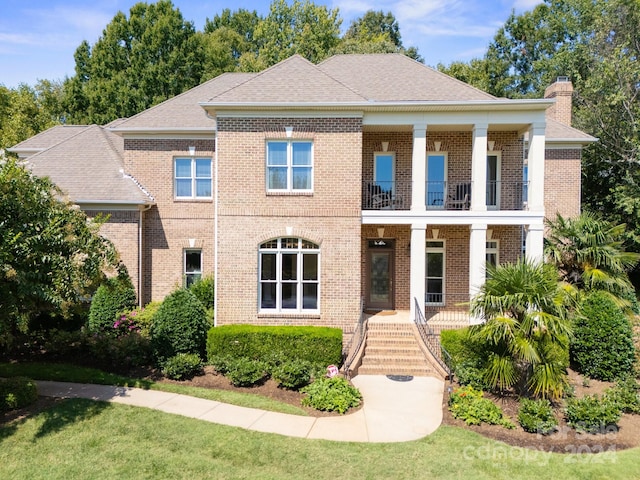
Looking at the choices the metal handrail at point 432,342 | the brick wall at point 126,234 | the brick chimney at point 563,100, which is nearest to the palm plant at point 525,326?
the metal handrail at point 432,342

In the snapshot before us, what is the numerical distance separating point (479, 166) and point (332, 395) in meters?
8.76

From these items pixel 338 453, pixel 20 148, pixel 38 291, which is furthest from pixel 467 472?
pixel 20 148

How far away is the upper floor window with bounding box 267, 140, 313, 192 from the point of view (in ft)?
42.1

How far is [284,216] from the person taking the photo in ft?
41.9

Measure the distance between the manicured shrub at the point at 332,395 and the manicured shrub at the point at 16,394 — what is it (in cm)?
594

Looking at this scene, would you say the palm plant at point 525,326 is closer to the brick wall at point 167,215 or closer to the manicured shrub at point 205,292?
the manicured shrub at point 205,292

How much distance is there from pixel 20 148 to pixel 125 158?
280 inches

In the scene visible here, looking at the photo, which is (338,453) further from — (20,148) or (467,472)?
(20,148)

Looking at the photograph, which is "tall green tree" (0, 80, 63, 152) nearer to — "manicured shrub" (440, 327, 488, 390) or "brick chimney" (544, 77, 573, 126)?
"manicured shrub" (440, 327, 488, 390)

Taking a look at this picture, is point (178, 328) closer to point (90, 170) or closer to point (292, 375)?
point (292, 375)

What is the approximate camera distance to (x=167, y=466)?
21.5 ft

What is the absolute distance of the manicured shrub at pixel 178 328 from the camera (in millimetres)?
11125

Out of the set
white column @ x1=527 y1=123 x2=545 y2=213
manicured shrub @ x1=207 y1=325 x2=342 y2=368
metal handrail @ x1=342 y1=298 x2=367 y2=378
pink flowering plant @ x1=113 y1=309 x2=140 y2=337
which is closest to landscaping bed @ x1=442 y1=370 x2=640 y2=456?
metal handrail @ x1=342 y1=298 x2=367 y2=378

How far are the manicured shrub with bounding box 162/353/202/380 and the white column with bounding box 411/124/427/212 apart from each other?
8.24 meters
